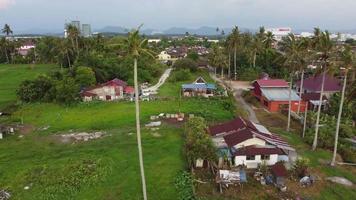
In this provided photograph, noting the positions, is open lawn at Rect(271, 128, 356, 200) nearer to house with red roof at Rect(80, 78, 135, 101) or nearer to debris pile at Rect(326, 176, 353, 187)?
debris pile at Rect(326, 176, 353, 187)

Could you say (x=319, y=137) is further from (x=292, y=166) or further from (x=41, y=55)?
(x=41, y=55)

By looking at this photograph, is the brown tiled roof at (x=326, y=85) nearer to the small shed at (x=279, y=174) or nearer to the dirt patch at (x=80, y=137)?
the small shed at (x=279, y=174)

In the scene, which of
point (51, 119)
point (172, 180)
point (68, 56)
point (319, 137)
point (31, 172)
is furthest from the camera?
point (68, 56)

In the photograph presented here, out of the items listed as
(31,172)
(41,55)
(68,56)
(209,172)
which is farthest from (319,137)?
(41,55)

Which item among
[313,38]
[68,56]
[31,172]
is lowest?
[31,172]

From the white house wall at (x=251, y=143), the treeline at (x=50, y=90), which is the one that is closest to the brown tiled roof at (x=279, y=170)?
the white house wall at (x=251, y=143)

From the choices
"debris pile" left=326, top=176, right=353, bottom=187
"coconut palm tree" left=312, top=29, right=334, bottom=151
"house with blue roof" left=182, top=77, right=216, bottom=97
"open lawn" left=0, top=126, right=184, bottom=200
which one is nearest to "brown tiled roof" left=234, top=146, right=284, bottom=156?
"debris pile" left=326, top=176, right=353, bottom=187
